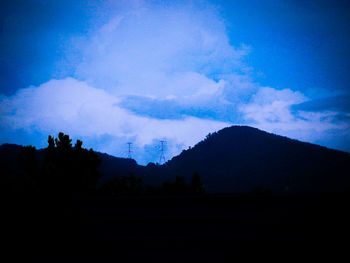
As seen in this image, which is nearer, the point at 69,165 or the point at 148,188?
the point at 69,165

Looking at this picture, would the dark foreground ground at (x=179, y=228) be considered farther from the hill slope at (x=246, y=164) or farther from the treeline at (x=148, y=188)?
the hill slope at (x=246, y=164)

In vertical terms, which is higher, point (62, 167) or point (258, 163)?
point (62, 167)

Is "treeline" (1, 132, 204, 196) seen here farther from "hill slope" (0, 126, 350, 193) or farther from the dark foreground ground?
"hill slope" (0, 126, 350, 193)

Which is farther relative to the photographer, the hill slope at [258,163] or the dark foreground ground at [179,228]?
the hill slope at [258,163]

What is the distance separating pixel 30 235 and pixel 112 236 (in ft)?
5.14

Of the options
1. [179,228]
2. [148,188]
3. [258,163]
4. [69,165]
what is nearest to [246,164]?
[258,163]

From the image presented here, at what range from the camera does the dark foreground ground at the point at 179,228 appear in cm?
338

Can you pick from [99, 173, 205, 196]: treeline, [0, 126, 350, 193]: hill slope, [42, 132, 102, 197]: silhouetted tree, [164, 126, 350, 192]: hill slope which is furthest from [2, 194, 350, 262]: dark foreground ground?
[164, 126, 350, 192]: hill slope

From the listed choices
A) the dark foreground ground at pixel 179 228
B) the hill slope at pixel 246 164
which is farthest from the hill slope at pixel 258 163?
the dark foreground ground at pixel 179 228

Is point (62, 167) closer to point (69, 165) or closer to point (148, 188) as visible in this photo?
point (69, 165)

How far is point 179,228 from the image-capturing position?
3.48m

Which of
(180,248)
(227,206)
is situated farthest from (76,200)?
(227,206)

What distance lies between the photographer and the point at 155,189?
115ft

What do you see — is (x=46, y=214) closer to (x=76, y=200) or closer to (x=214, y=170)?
(x=76, y=200)
